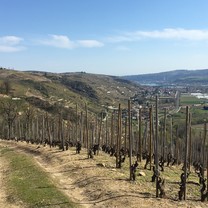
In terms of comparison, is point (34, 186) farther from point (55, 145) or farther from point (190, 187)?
point (55, 145)

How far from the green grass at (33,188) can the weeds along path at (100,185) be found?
0.58m

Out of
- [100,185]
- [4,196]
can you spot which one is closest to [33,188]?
[4,196]

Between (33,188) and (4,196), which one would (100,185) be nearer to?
(33,188)

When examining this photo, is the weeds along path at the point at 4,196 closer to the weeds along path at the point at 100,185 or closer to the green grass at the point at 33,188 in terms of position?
the green grass at the point at 33,188

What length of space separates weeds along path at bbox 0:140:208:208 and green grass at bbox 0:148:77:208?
0.58 m

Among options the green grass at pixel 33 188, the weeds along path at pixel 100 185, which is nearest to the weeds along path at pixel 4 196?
the green grass at pixel 33 188

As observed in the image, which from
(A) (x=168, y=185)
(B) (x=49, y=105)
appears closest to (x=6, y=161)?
(A) (x=168, y=185)

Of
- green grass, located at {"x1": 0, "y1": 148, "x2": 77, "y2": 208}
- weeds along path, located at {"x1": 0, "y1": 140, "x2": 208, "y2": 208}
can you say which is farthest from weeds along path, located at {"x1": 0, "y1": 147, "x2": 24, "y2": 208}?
weeds along path, located at {"x1": 0, "y1": 140, "x2": 208, "y2": 208}

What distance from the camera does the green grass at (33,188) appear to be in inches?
724

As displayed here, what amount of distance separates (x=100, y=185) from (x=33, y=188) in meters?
4.02

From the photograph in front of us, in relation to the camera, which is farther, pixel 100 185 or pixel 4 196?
pixel 4 196

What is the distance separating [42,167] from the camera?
2744 centimetres

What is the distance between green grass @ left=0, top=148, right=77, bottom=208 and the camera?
18391mm

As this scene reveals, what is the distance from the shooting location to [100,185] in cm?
2020
